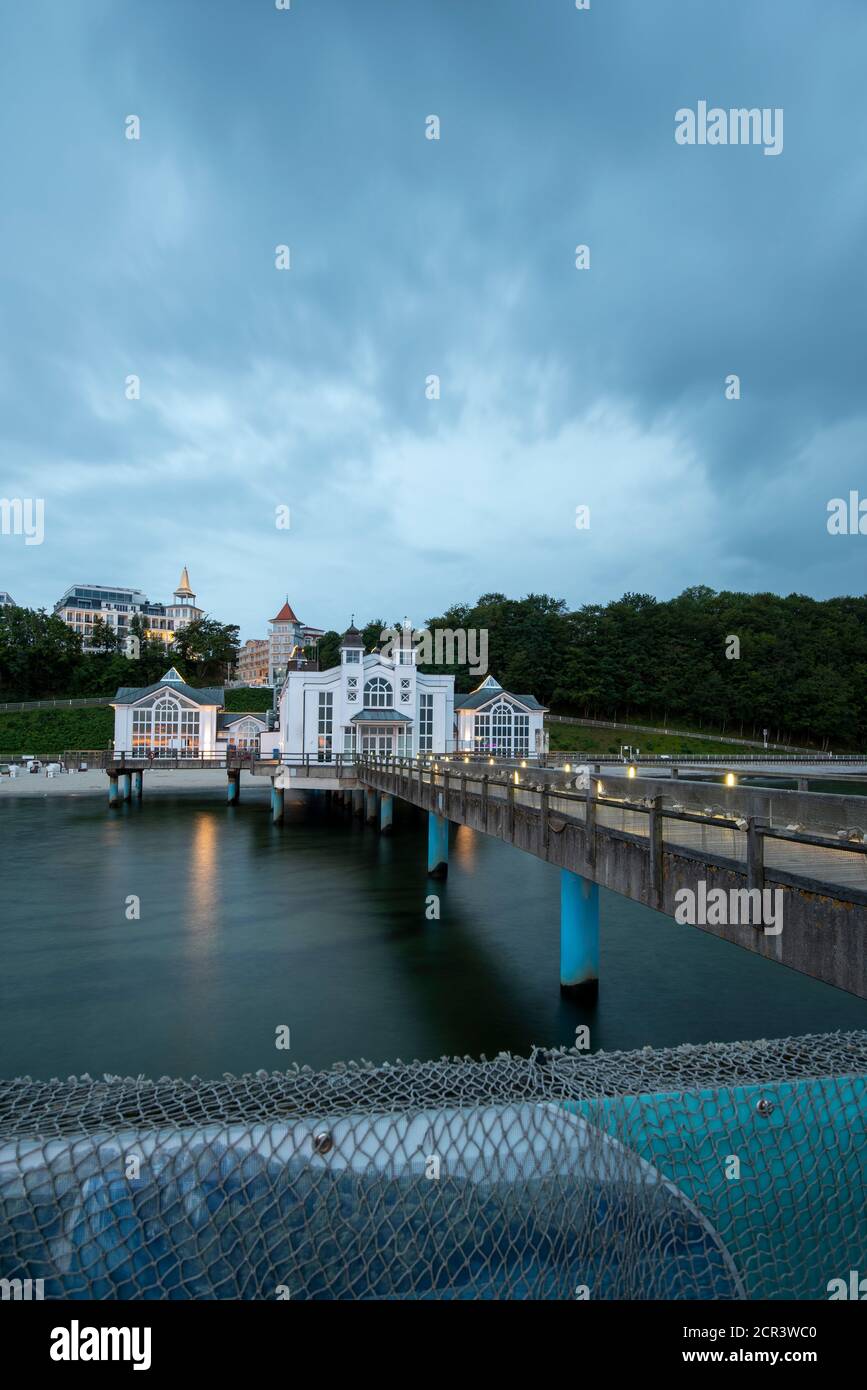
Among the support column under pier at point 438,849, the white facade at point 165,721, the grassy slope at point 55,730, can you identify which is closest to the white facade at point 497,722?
the white facade at point 165,721

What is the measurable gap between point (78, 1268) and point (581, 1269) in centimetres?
382

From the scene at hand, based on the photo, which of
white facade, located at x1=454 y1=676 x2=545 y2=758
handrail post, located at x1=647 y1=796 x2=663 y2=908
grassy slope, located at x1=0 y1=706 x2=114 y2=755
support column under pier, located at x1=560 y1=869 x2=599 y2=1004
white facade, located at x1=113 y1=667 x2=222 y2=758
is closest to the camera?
handrail post, located at x1=647 y1=796 x2=663 y2=908

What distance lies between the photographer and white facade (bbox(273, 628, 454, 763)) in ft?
183

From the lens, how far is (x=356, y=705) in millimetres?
56000

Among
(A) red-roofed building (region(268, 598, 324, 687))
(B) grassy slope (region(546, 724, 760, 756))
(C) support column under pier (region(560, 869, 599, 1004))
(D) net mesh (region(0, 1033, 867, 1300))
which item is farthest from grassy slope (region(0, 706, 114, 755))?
(D) net mesh (region(0, 1033, 867, 1300))

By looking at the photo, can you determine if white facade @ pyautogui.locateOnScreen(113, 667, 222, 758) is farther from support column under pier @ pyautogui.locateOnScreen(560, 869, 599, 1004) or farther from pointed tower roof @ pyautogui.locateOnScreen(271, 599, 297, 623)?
pointed tower roof @ pyautogui.locateOnScreen(271, 599, 297, 623)

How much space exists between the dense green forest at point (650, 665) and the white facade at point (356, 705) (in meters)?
49.0

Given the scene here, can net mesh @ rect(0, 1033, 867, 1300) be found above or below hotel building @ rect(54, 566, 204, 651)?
below

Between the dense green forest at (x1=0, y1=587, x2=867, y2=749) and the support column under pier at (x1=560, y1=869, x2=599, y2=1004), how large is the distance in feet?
292

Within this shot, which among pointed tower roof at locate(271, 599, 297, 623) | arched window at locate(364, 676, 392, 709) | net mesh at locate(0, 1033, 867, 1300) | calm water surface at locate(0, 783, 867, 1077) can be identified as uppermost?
pointed tower roof at locate(271, 599, 297, 623)

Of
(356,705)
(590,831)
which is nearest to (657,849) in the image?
(590,831)

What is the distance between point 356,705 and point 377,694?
6.16 ft

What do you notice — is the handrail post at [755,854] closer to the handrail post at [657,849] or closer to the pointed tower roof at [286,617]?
the handrail post at [657,849]
